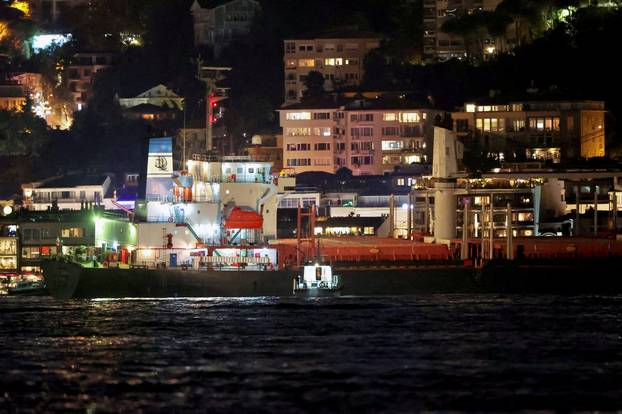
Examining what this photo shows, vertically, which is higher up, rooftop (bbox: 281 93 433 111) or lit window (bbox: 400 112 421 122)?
rooftop (bbox: 281 93 433 111)

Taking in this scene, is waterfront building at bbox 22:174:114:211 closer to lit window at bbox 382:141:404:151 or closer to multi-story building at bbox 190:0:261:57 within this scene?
lit window at bbox 382:141:404:151

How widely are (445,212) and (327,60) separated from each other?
59.2 meters

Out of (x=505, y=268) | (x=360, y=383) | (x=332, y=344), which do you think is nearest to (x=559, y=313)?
(x=505, y=268)

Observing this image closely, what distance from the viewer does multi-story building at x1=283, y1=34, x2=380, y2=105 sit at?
436 ft

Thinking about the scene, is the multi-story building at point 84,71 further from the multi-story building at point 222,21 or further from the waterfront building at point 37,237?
the waterfront building at point 37,237

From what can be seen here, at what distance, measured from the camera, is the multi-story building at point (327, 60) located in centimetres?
13300

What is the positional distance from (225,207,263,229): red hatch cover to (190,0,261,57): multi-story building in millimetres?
75589

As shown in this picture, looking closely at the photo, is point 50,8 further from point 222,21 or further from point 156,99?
point 156,99

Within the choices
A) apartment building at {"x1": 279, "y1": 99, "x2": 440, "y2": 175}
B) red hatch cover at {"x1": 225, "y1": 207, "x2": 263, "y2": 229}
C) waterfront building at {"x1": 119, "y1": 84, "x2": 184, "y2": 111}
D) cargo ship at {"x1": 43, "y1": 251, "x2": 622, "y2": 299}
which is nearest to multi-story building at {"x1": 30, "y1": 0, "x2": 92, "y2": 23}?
waterfront building at {"x1": 119, "y1": 84, "x2": 184, "y2": 111}

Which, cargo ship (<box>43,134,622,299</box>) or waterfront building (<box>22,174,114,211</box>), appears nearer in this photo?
cargo ship (<box>43,134,622,299</box>)

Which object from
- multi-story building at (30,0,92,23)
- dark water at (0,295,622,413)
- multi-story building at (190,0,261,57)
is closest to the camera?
dark water at (0,295,622,413)

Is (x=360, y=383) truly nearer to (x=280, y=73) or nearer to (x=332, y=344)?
(x=332, y=344)

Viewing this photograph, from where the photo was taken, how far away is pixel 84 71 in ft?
471

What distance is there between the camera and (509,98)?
114m
